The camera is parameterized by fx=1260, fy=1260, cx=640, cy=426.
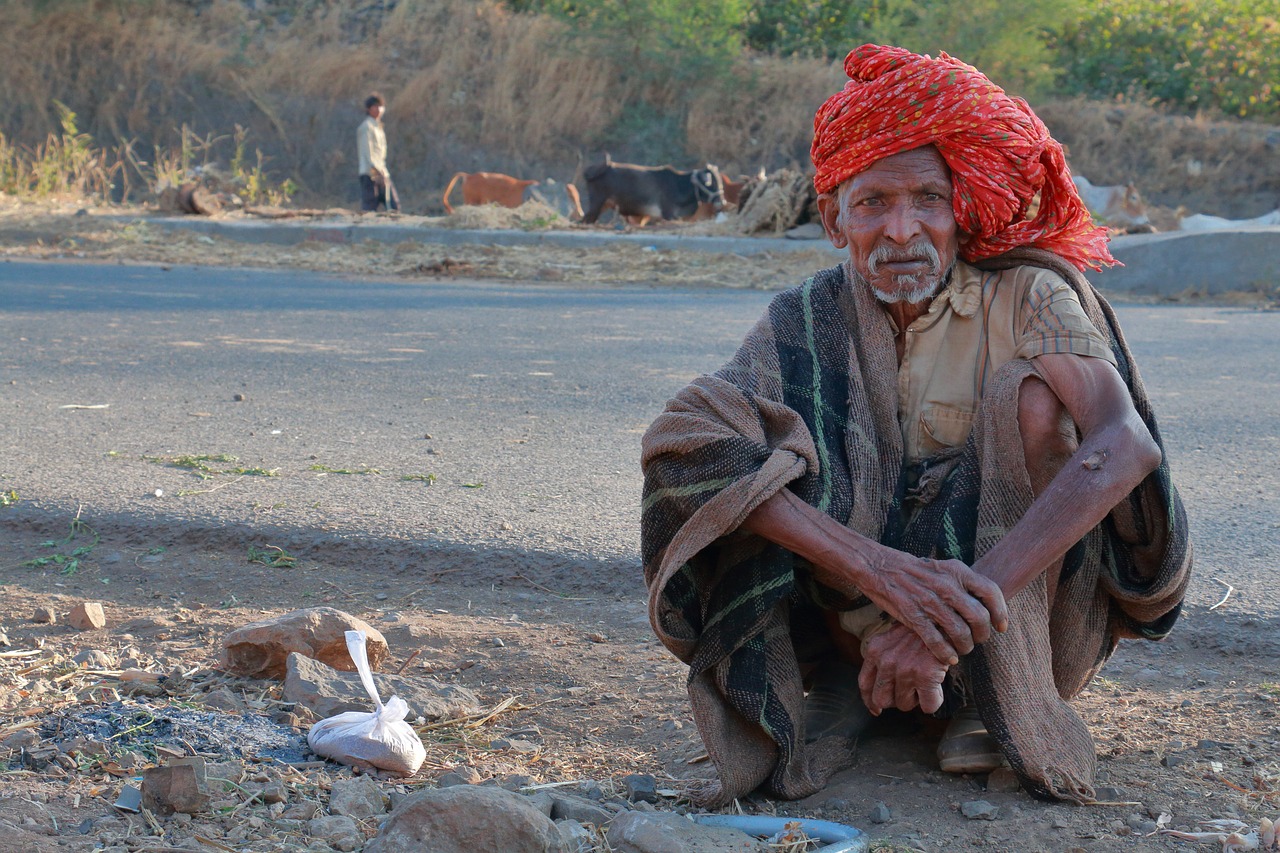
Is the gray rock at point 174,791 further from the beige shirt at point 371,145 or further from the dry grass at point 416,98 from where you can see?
the dry grass at point 416,98

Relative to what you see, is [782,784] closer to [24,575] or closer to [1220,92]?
[24,575]

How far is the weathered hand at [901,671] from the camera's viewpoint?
2.11 metres

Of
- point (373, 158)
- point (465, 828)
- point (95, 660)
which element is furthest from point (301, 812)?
point (373, 158)

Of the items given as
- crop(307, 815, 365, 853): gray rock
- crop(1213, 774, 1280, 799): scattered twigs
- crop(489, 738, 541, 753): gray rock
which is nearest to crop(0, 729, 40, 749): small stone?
crop(307, 815, 365, 853): gray rock

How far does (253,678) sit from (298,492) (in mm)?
1426

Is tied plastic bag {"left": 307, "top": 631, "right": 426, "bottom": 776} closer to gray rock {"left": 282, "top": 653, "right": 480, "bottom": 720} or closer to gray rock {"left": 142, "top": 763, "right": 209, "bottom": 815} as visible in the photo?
gray rock {"left": 282, "top": 653, "right": 480, "bottom": 720}

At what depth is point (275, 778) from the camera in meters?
2.18

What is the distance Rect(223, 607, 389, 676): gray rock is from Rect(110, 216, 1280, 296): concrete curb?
637cm

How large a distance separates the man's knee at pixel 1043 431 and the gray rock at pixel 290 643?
4.77 feet

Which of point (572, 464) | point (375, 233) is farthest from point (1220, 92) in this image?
point (572, 464)

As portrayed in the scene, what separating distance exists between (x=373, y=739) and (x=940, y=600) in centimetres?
104

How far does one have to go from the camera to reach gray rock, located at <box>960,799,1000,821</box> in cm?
218

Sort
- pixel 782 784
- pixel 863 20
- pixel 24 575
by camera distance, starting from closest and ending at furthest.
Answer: pixel 782 784
pixel 24 575
pixel 863 20

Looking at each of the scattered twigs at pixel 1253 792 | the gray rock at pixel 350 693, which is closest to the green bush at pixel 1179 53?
the scattered twigs at pixel 1253 792
